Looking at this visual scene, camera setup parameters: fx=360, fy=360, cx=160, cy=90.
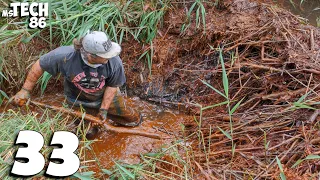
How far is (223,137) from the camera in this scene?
342 cm

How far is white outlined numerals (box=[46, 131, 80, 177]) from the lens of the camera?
258 centimetres

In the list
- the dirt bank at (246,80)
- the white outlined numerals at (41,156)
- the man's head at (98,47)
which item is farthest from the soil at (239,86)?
the man's head at (98,47)

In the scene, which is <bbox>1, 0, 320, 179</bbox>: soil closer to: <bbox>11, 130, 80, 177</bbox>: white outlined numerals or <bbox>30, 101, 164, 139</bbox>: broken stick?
<bbox>30, 101, 164, 139</bbox>: broken stick

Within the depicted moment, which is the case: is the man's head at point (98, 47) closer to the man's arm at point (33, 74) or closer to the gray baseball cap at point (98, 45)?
the gray baseball cap at point (98, 45)

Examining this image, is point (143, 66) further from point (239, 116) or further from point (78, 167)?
point (78, 167)

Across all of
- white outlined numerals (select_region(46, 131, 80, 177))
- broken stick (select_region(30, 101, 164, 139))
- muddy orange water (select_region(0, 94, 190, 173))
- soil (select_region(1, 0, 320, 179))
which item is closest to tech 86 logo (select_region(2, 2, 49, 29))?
muddy orange water (select_region(0, 94, 190, 173))

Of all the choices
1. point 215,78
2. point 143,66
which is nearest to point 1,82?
point 143,66

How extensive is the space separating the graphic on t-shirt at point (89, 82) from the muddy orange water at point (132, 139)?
0.51 m

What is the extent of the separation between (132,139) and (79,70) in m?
1.02

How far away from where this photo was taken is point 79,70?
122 inches

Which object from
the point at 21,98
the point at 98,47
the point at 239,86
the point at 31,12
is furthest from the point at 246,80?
the point at 31,12

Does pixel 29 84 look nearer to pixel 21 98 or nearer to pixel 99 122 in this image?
pixel 21 98

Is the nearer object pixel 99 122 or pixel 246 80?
pixel 99 122

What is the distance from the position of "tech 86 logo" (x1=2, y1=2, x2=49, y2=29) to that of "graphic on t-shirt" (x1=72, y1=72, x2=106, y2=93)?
3.33 feet
